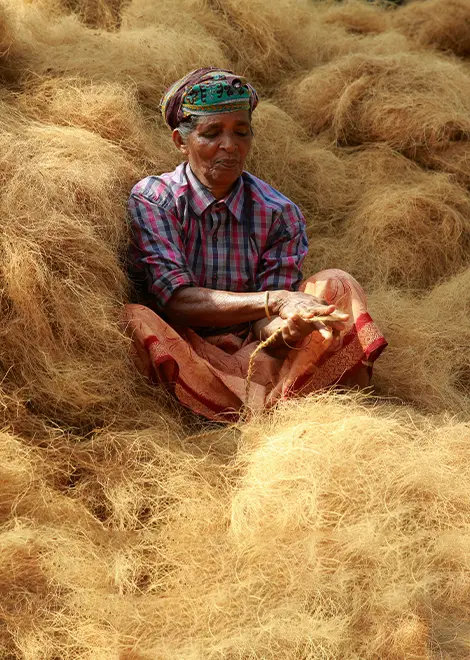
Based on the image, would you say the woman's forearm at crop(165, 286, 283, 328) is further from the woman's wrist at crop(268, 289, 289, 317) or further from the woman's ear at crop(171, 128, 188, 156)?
the woman's ear at crop(171, 128, 188, 156)

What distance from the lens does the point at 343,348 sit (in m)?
3.50

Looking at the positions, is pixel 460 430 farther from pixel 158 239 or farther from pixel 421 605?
pixel 158 239

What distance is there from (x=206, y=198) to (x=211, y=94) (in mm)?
370

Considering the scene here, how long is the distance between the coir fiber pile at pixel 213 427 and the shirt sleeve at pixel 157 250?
8 cm

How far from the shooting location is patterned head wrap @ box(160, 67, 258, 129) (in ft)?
11.4

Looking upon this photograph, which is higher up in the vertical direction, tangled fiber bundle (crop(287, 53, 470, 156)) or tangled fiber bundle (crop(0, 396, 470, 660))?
tangled fiber bundle (crop(287, 53, 470, 156))

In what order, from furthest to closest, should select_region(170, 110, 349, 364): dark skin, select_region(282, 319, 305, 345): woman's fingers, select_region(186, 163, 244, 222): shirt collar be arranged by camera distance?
select_region(186, 163, 244, 222): shirt collar
select_region(170, 110, 349, 364): dark skin
select_region(282, 319, 305, 345): woman's fingers

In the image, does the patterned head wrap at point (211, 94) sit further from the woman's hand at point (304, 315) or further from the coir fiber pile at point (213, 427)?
the woman's hand at point (304, 315)

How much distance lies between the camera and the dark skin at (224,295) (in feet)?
11.0

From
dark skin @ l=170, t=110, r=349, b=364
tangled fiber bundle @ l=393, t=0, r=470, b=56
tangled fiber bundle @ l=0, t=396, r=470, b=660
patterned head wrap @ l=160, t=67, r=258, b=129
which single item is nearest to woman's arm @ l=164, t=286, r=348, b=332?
dark skin @ l=170, t=110, r=349, b=364

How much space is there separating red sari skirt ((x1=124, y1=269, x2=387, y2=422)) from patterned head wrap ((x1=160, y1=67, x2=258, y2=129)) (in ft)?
2.27

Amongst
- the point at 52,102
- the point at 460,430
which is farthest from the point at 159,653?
the point at 52,102

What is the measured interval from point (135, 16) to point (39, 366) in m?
2.70

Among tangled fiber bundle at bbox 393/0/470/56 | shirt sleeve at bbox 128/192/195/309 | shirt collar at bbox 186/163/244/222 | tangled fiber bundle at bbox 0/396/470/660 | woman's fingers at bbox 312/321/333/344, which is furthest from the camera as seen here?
tangled fiber bundle at bbox 393/0/470/56
